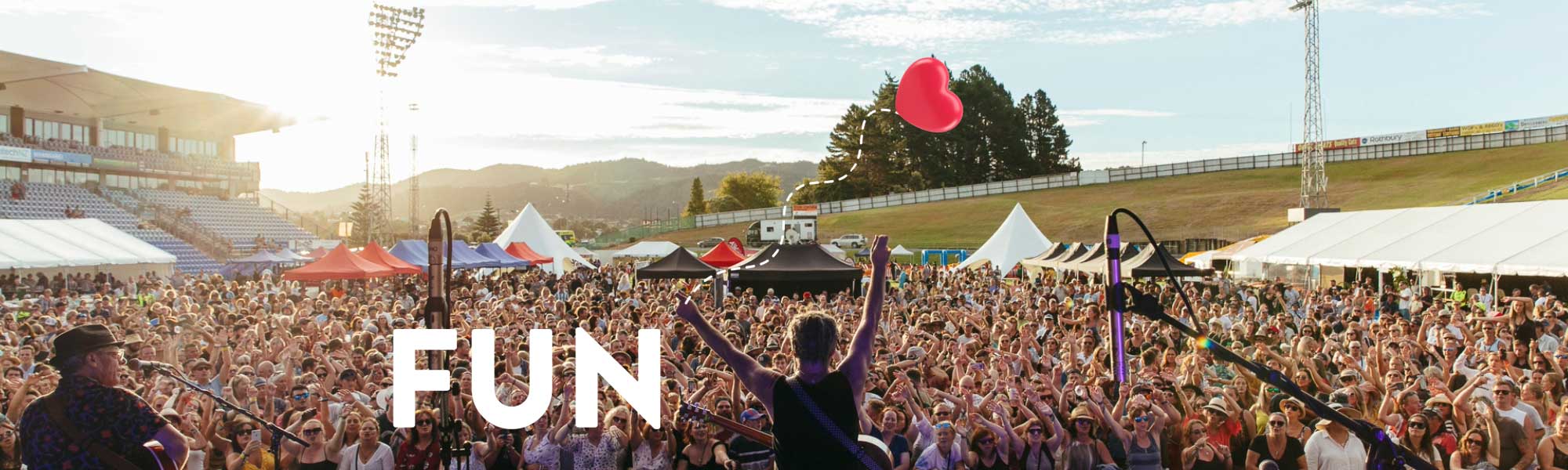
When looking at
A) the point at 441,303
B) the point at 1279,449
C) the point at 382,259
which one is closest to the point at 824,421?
the point at 441,303

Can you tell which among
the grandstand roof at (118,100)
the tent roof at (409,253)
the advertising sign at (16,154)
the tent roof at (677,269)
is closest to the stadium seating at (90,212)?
the advertising sign at (16,154)

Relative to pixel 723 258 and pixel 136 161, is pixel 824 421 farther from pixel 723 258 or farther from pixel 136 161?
pixel 136 161

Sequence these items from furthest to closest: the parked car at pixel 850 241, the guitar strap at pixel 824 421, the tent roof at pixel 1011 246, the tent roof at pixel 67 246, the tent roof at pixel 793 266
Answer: the parked car at pixel 850 241 → the tent roof at pixel 1011 246 → the tent roof at pixel 67 246 → the tent roof at pixel 793 266 → the guitar strap at pixel 824 421

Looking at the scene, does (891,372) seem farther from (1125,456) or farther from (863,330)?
(863,330)

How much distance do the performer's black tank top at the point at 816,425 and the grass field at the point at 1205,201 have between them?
42814mm

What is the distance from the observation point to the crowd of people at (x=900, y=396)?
17.3 feet

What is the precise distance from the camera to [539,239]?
98.8 ft

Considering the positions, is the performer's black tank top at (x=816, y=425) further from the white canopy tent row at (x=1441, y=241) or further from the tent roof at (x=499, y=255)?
the tent roof at (x=499, y=255)

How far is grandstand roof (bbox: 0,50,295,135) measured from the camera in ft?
139

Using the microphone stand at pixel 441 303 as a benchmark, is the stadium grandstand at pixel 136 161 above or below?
above

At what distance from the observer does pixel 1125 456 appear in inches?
227

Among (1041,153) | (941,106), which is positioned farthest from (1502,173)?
(941,106)

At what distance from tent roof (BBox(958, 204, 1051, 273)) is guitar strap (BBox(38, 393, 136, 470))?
25.0 m

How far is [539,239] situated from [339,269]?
11715 millimetres
